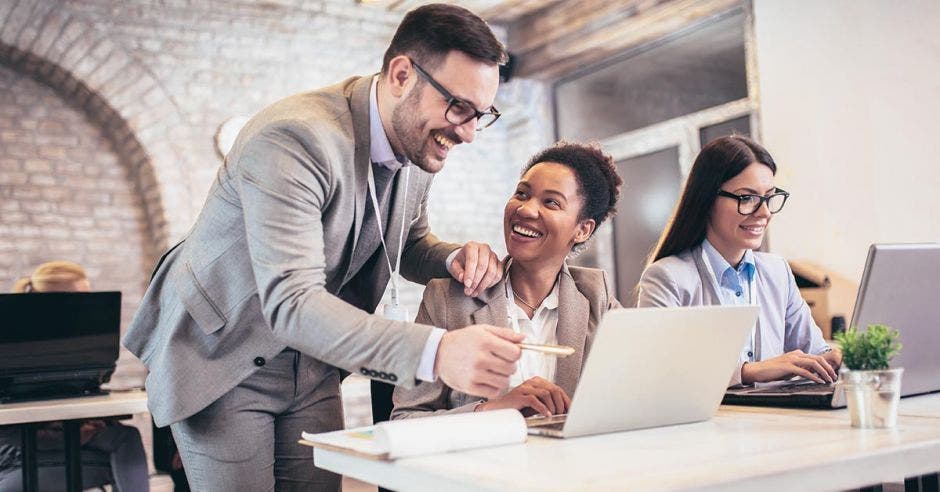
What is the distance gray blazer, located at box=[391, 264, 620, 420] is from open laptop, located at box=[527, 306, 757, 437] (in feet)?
1.07

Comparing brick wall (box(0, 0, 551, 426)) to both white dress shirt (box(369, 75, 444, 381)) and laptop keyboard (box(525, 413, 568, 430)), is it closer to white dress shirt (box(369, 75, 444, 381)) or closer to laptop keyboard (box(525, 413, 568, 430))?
→ white dress shirt (box(369, 75, 444, 381))

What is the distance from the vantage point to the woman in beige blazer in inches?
70.9

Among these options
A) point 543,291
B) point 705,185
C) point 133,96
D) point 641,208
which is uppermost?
point 133,96

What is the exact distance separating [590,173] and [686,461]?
3.92ft

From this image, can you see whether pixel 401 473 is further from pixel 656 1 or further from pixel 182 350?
pixel 656 1

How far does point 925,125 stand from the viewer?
448 centimetres

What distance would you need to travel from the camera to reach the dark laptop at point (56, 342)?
3211 mm

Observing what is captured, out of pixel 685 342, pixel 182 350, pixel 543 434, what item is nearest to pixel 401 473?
pixel 543 434

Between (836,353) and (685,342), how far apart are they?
713 mm

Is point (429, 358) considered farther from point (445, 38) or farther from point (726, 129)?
point (726, 129)

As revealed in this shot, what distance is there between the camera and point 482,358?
1.31 m

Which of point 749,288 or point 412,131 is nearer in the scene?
point 412,131

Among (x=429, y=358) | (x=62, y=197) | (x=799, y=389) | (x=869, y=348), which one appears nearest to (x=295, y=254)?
(x=429, y=358)

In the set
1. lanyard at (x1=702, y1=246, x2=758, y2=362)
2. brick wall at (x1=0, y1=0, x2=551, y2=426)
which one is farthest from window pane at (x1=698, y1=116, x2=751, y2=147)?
lanyard at (x1=702, y1=246, x2=758, y2=362)
